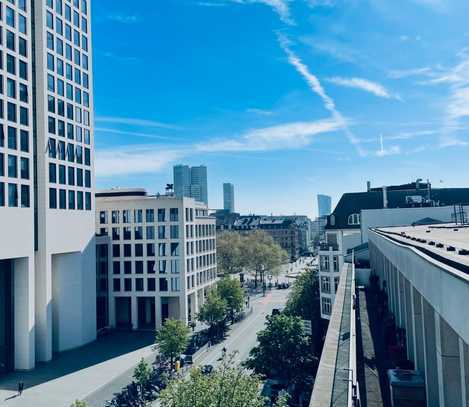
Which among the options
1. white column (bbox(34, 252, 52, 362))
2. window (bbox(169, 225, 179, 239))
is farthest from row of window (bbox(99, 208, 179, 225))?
white column (bbox(34, 252, 52, 362))

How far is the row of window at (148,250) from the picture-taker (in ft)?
190

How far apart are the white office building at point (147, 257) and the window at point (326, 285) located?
65.9 feet

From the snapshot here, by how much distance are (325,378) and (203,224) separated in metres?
58.7

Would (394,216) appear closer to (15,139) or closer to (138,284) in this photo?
(138,284)

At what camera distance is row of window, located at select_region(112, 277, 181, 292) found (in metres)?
57.4

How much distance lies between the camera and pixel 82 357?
4528 cm

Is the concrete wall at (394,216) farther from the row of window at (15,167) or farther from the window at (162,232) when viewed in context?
the row of window at (15,167)

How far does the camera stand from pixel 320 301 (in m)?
45.8

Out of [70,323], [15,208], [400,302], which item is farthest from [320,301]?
[15,208]

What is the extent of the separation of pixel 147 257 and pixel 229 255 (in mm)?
39745

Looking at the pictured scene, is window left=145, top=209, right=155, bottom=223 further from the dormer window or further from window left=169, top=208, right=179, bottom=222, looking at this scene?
the dormer window

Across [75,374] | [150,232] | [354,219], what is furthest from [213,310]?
[354,219]

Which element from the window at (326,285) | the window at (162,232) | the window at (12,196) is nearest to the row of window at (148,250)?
the window at (162,232)

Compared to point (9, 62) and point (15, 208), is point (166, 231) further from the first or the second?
point (9, 62)
